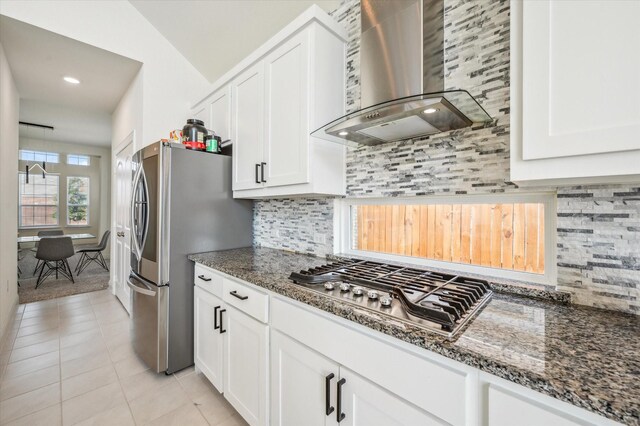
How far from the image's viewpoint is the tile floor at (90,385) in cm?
161

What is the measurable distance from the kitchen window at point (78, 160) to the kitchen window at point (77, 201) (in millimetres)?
366

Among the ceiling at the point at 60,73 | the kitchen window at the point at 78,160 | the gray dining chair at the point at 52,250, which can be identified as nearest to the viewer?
the ceiling at the point at 60,73

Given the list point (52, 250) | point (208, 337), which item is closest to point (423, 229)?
point (208, 337)

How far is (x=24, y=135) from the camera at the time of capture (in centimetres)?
595

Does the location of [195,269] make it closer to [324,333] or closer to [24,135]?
[324,333]

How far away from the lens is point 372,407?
88cm

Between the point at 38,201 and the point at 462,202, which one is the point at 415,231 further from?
the point at 38,201

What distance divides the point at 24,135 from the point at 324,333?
8.43 meters

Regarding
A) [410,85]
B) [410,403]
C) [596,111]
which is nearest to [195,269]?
[410,403]

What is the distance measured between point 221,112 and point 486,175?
2.13 meters

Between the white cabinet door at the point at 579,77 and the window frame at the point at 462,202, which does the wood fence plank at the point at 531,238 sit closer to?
the window frame at the point at 462,202

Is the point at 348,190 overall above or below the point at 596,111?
below

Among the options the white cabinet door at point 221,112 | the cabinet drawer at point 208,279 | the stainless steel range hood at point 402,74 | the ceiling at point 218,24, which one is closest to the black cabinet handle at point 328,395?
the cabinet drawer at point 208,279

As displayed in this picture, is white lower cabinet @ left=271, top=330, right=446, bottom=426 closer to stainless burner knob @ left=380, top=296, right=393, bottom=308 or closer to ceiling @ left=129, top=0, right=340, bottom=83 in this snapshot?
stainless burner knob @ left=380, top=296, right=393, bottom=308
